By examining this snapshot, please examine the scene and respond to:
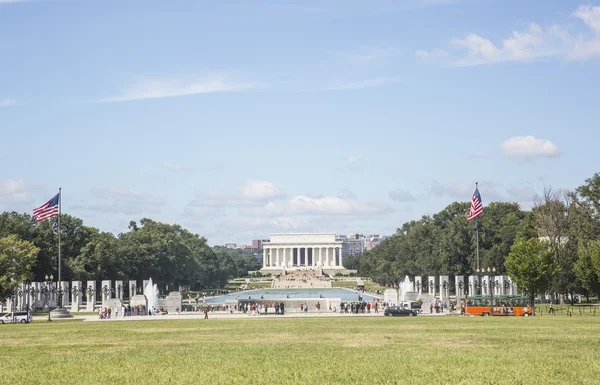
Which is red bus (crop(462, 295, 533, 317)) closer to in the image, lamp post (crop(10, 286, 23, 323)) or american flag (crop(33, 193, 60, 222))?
american flag (crop(33, 193, 60, 222))

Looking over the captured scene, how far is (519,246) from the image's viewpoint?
238 ft

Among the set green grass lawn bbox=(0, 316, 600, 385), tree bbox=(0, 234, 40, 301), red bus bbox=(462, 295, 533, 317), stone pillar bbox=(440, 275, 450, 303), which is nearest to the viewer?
green grass lawn bbox=(0, 316, 600, 385)

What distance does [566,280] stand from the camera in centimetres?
8138

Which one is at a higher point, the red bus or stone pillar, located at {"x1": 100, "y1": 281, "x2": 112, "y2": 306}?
stone pillar, located at {"x1": 100, "y1": 281, "x2": 112, "y2": 306}

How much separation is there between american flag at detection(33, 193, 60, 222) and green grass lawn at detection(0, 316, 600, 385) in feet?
74.0

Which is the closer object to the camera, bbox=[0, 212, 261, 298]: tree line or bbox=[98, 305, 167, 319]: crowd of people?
bbox=[98, 305, 167, 319]: crowd of people

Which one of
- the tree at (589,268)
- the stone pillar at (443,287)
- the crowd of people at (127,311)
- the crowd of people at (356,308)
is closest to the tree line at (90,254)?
the crowd of people at (127,311)

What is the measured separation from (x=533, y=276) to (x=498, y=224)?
45.7m

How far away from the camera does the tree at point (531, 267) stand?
232ft

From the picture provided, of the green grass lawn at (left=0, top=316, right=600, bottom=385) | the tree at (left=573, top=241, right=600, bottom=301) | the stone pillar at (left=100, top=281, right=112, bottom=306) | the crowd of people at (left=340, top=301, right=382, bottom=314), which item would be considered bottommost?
the crowd of people at (left=340, top=301, right=382, bottom=314)

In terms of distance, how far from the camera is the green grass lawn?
22.8 meters

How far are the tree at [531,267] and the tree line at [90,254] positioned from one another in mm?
45974

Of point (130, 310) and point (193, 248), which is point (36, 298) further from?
point (193, 248)

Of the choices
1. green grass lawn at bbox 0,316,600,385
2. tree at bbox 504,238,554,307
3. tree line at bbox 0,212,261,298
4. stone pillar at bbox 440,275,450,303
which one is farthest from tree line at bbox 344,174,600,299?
tree line at bbox 0,212,261,298
